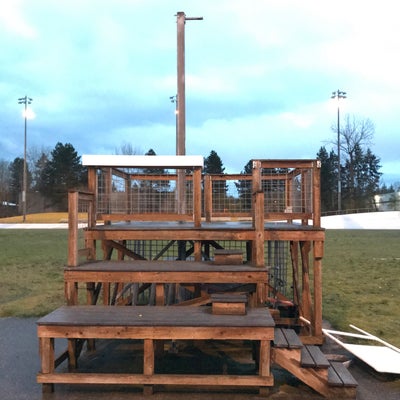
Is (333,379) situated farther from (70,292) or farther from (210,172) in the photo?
(210,172)

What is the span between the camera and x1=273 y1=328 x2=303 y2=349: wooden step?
4.27 metres

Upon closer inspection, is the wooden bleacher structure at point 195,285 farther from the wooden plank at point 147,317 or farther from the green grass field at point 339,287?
the green grass field at point 339,287

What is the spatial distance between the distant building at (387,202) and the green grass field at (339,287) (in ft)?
117

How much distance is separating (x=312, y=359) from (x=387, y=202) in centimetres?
5254

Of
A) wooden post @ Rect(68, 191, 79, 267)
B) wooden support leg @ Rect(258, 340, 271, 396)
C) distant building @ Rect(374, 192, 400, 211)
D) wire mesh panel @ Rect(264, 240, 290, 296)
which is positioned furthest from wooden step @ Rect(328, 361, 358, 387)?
distant building @ Rect(374, 192, 400, 211)

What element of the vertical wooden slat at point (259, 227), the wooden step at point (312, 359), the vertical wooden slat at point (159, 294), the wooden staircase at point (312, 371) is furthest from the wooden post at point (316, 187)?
the vertical wooden slat at point (159, 294)

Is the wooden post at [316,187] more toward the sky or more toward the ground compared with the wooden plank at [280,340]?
more toward the sky

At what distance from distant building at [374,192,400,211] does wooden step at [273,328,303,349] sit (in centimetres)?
4926

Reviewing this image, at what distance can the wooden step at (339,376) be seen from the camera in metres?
4.22

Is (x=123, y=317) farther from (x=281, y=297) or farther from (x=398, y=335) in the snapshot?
(x=398, y=335)

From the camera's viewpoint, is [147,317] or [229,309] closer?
[147,317]

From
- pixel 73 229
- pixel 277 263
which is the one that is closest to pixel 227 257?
pixel 73 229

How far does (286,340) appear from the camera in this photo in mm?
4422

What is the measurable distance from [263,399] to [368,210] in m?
52.7
